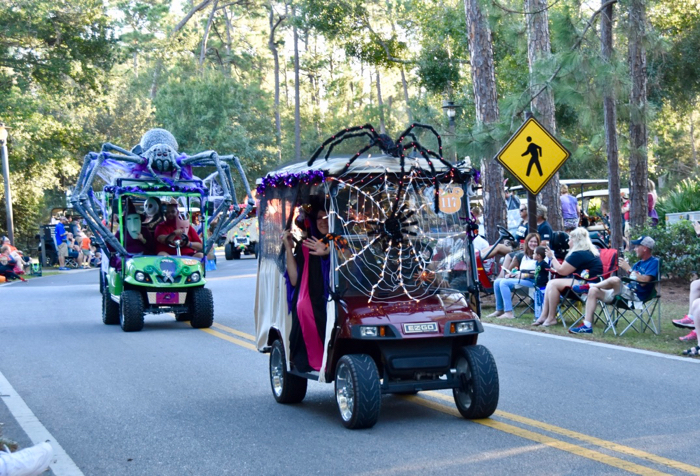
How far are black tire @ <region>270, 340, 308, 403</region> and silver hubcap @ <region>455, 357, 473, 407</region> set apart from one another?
149 centimetres

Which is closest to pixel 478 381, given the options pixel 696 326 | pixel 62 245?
pixel 696 326

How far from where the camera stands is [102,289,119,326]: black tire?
1570 cm

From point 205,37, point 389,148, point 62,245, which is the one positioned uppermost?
point 205,37

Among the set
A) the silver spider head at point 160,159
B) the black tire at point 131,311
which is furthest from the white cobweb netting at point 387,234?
the silver spider head at point 160,159

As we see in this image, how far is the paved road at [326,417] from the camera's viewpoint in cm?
646

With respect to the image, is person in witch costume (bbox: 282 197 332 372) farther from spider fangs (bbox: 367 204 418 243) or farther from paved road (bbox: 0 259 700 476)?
paved road (bbox: 0 259 700 476)

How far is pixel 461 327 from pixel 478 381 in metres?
0.45

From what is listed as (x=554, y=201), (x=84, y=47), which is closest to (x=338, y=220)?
(x=554, y=201)

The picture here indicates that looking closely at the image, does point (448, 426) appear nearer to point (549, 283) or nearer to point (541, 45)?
point (549, 283)

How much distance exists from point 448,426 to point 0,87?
1125 inches

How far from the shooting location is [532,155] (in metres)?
14.1

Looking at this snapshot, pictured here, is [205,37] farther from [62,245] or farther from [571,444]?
[571,444]

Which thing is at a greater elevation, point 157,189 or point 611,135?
point 611,135

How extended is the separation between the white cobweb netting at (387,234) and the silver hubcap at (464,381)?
66 cm
